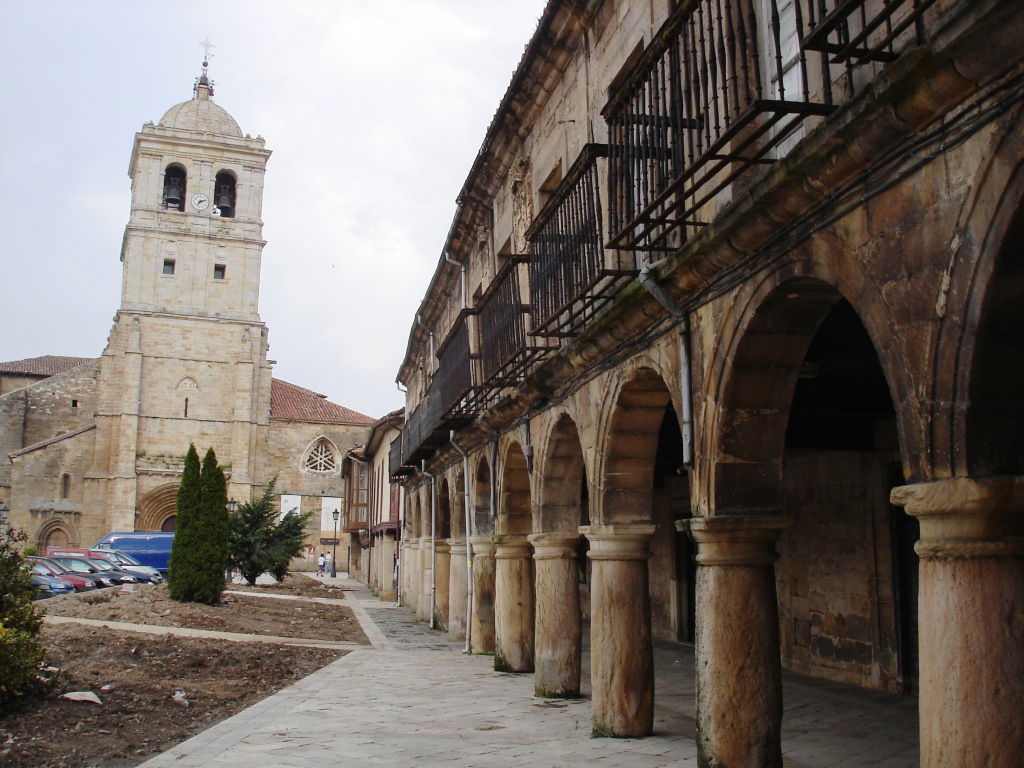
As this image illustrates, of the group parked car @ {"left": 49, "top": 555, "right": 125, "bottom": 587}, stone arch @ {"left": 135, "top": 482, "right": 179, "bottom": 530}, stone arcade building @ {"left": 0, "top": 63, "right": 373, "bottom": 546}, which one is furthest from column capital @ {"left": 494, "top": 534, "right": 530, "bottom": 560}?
stone arcade building @ {"left": 0, "top": 63, "right": 373, "bottom": 546}

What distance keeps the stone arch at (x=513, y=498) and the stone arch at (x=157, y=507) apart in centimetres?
3650

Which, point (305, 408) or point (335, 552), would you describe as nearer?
point (335, 552)

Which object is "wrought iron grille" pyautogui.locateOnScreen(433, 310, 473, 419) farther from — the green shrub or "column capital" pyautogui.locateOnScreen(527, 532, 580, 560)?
the green shrub

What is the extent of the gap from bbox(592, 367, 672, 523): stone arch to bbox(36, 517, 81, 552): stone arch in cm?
4258

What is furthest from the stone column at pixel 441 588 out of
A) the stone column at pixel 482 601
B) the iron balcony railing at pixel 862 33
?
Result: the iron balcony railing at pixel 862 33

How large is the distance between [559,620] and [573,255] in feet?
12.1

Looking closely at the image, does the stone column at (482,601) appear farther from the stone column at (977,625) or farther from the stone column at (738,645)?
the stone column at (977,625)

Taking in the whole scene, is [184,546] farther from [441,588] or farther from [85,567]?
[85,567]

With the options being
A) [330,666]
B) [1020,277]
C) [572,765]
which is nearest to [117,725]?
[572,765]

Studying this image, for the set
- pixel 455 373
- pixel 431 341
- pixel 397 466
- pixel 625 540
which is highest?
pixel 431 341

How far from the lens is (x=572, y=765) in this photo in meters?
6.38

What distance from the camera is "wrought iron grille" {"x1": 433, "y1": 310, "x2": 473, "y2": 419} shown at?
11781 mm

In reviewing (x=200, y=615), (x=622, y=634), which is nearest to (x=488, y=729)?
(x=622, y=634)

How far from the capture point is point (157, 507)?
45094mm
